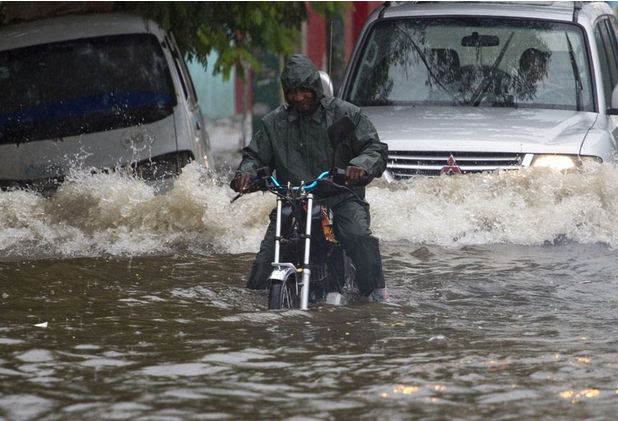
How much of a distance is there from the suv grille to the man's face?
3.53 metres

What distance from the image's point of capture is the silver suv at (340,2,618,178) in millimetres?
12820

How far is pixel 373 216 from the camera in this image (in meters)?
13.2

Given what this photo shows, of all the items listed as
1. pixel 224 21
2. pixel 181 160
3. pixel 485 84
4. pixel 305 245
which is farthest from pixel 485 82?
A: pixel 305 245

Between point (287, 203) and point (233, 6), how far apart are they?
8834 mm

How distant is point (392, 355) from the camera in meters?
8.34

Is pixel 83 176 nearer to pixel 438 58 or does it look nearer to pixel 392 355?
pixel 438 58

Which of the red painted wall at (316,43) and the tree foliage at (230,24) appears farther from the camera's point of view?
the red painted wall at (316,43)

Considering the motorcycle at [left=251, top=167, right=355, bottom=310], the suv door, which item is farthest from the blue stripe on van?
the motorcycle at [left=251, top=167, right=355, bottom=310]

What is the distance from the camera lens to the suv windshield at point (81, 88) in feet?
46.0

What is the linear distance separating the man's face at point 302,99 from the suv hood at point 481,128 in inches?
138

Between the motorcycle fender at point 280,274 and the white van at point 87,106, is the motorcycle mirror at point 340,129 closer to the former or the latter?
the motorcycle fender at point 280,274

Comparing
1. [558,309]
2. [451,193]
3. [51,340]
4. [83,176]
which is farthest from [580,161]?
[51,340]

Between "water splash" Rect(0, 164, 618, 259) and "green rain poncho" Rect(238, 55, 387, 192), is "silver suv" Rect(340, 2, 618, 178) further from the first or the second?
"green rain poncho" Rect(238, 55, 387, 192)

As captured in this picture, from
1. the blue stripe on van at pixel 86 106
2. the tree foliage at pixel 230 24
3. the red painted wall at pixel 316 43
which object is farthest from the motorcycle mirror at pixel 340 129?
the red painted wall at pixel 316 43
